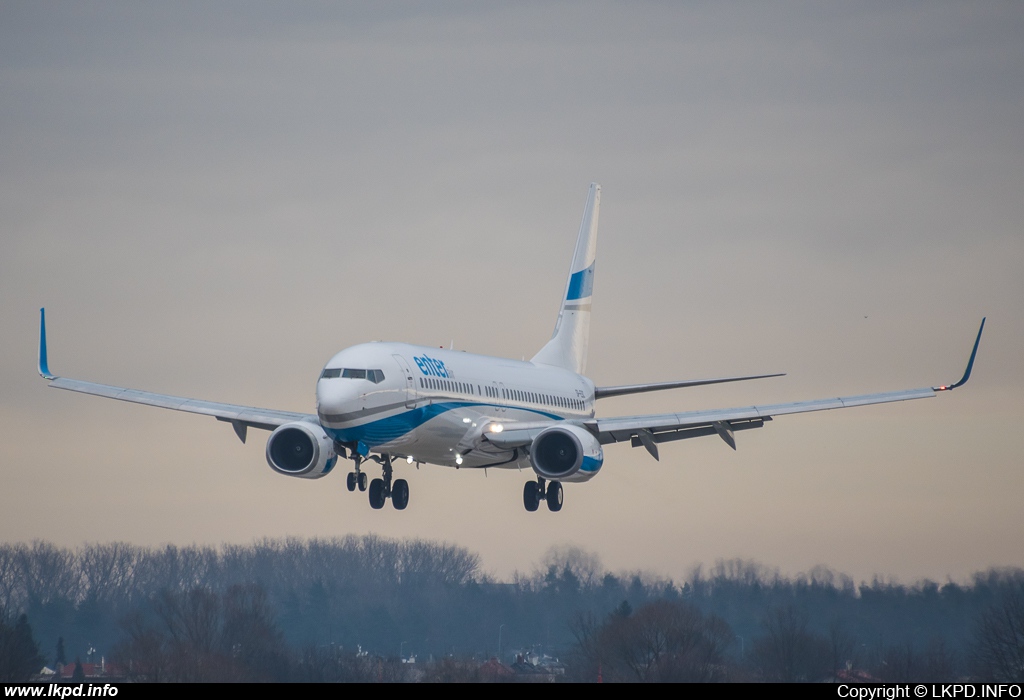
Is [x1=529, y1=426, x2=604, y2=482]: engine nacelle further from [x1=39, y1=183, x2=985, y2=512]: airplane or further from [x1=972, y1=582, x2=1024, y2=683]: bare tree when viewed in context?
[x1=972, y1=582, x2=1024, y2=683]: bare tree

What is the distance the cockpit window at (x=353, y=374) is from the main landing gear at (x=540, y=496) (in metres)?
11.8

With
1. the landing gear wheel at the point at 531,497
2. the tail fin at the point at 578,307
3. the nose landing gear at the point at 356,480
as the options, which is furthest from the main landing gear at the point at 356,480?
the tail fin at the point at 578,307

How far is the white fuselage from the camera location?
168 ft

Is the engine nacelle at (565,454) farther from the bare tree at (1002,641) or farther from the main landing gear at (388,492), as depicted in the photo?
the bare tree at (1002,641)

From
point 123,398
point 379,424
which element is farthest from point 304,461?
point 123,398

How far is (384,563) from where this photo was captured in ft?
276

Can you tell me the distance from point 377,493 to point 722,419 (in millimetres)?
12409

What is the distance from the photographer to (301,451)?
5559cm

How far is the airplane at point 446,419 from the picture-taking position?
51719 mm

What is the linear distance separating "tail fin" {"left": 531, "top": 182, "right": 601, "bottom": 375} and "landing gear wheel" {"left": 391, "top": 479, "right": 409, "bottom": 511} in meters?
14.9

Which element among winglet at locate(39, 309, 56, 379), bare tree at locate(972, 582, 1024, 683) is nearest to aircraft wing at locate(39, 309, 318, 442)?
winglet at locate(39, 309, 56, 379)

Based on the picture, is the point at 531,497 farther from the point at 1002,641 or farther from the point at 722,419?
the point at 1002,641
